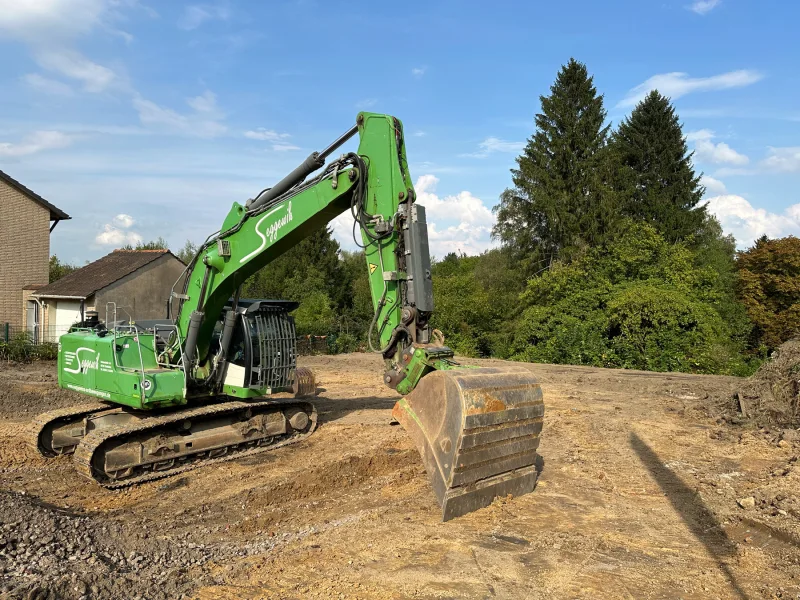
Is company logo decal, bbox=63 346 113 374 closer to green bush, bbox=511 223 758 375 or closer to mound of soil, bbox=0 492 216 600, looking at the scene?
mound of soil, bbox=0 492 216 600

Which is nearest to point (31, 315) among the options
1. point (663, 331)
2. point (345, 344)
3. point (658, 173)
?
point (345, 344)

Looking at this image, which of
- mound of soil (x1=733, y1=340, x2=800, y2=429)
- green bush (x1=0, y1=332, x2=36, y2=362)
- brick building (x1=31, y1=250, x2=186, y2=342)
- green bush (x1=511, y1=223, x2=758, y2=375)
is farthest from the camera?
brick building (x1=31, y1=250, x2=186, y2=342)

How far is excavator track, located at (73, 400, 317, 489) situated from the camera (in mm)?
7027

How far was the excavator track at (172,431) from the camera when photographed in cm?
703

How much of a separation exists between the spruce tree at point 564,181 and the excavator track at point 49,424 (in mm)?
21724

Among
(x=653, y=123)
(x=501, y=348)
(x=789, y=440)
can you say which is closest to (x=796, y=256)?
(x=653, y=123)

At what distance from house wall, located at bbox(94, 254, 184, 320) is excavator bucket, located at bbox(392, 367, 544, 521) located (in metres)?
18.5

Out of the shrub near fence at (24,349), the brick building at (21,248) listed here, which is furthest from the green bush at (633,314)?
the brick building at (21,248)

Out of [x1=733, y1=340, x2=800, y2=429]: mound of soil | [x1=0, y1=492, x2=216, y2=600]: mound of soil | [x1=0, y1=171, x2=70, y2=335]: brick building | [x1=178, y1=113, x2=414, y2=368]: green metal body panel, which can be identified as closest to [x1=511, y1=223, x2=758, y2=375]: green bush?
[x1=733, y1=340, x2=800, y2=429]: mound of soil

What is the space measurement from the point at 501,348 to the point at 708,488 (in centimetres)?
2003

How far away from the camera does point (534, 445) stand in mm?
6105

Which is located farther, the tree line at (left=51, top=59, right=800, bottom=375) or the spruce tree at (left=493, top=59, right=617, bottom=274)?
the spruce tree at (left=493, top=59, right=617, bottom=274)

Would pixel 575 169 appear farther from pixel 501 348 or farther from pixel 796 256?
pixel 796 256

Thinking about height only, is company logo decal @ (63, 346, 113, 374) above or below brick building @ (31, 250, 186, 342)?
below
